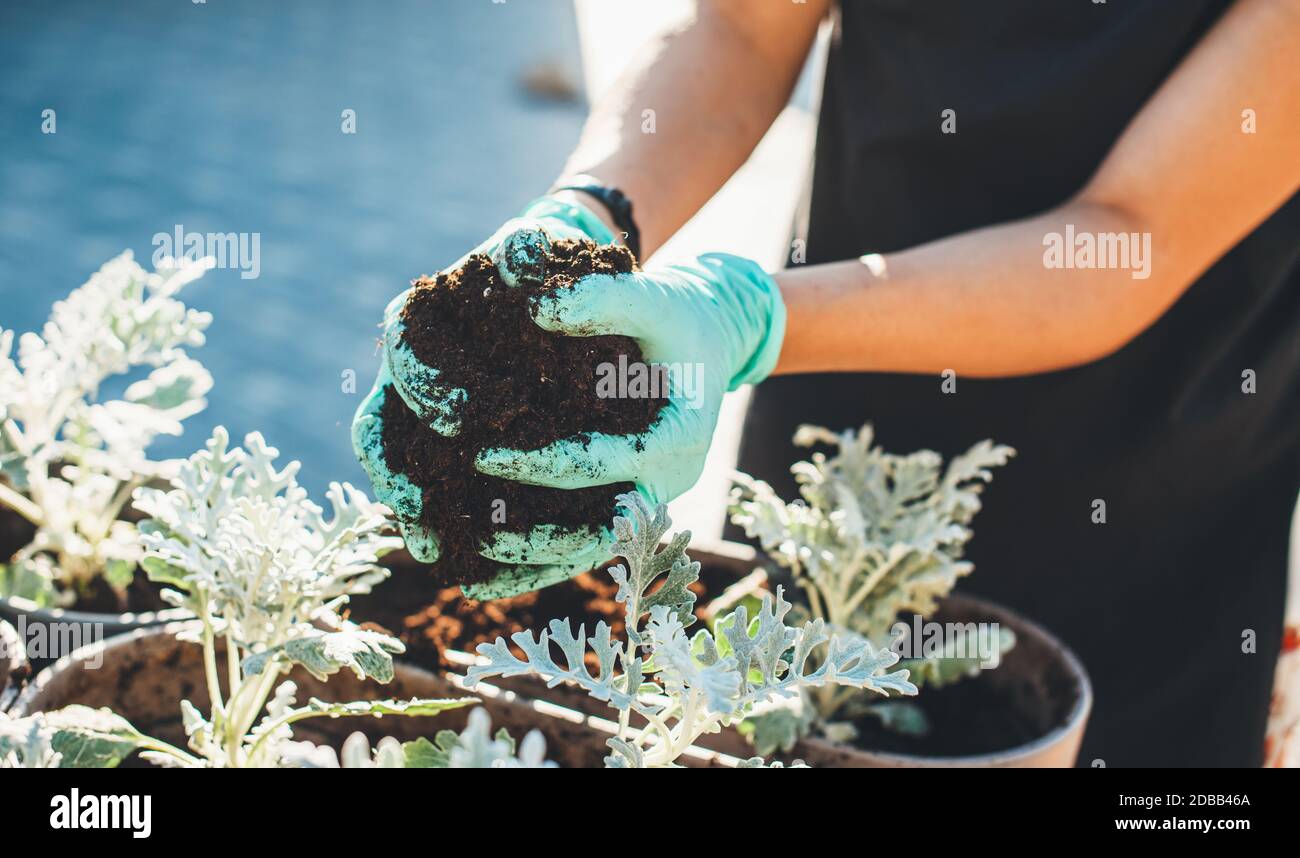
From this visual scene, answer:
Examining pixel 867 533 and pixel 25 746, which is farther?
pixel 867 533

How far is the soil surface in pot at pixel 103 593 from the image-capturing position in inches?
65.0

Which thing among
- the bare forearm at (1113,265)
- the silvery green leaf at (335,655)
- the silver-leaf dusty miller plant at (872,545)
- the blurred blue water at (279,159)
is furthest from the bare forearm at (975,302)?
the blurred blue water at (279,159)

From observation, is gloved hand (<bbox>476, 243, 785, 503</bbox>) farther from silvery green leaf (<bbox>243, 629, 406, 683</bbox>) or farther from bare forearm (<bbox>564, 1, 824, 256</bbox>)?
bare forearm (<bbox>564, 1, 824, 256</bbox>)

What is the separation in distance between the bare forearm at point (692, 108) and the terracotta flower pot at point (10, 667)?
0.95 meters

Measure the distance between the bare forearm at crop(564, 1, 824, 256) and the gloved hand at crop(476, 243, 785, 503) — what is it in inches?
12.7

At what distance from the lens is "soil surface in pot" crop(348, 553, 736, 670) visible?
149 cm

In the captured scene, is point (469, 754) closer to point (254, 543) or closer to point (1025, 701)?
point (254, 543)

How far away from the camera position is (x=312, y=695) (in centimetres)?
136

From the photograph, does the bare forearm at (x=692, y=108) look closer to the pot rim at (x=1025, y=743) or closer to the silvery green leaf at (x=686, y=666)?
the pot rim at (x=1025, y=743)

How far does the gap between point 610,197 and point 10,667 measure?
3.03 ft

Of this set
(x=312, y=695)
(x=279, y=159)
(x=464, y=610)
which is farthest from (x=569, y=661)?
(x=279, y=159)

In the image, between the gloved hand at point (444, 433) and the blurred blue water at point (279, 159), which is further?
the blurred blue water at point (279, 159)

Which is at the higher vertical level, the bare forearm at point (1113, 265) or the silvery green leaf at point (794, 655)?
the bare forearm at point (1113, 265)

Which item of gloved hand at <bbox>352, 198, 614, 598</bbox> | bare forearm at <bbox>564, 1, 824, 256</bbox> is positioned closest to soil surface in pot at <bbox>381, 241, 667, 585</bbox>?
gloved hand at <bbox>352, 198, 614, 598</bbox>
